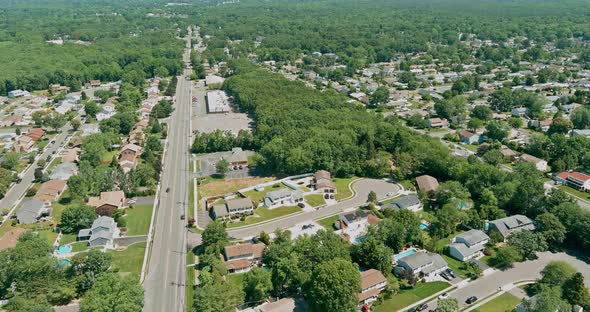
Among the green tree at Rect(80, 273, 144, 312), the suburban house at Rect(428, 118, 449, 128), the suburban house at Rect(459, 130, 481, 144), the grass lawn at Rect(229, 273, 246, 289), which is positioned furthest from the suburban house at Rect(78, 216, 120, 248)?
the suburban house at Rect(428, 118, 449, 128)

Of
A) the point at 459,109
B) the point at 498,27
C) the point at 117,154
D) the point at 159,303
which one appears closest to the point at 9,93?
the point at 117,154

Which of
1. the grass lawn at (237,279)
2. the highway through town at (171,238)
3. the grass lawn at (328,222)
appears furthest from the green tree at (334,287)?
the grass lawn at (328,222)

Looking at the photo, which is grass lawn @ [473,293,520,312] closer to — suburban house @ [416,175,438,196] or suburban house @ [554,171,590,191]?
suburban house @ [416,175,438,196]

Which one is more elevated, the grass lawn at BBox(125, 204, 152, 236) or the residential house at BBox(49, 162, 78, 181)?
the grass lawn at BBox(125, 204, 152, 236)

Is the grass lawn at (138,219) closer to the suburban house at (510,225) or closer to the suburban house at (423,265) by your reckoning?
the suburban house at (423,265)

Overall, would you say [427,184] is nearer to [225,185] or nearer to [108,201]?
[225,185]

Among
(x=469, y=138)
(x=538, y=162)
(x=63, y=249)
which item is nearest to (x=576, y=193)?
(x=538, y=162)

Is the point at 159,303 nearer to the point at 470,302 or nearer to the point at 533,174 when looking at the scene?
the point at 470,302
